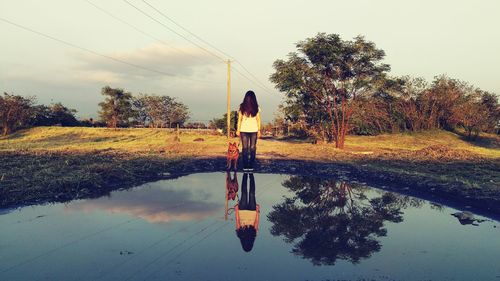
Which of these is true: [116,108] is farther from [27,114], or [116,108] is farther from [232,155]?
[232,155]

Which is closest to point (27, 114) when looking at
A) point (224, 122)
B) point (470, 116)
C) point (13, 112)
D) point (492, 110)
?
point (13, 112)

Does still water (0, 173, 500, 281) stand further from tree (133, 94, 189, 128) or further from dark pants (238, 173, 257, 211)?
tree (133, 94, 189, 128)

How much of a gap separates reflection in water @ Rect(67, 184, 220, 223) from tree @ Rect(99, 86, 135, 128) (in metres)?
42.1

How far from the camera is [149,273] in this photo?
2908mm

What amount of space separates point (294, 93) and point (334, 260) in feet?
65.5

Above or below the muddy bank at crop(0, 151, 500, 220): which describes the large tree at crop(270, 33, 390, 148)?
above

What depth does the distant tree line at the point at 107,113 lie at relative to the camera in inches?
1273

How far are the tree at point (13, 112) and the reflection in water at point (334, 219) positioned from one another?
35155 mm

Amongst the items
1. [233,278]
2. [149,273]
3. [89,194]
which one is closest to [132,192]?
[89,194]

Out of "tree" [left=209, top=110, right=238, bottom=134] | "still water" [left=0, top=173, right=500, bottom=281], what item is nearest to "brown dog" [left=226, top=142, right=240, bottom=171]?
"still water" [left=0, top=173, right=500, bottom=281]

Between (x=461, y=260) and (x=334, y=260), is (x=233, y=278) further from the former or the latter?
(x=461, y=260)

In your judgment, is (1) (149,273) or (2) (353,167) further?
(2) (353,167)

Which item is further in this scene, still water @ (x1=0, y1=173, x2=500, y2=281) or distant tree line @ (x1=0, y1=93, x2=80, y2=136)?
distant tree line @ (x1=0, y1=93, x2=80, y2=136)

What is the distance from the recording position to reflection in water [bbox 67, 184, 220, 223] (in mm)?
4762
